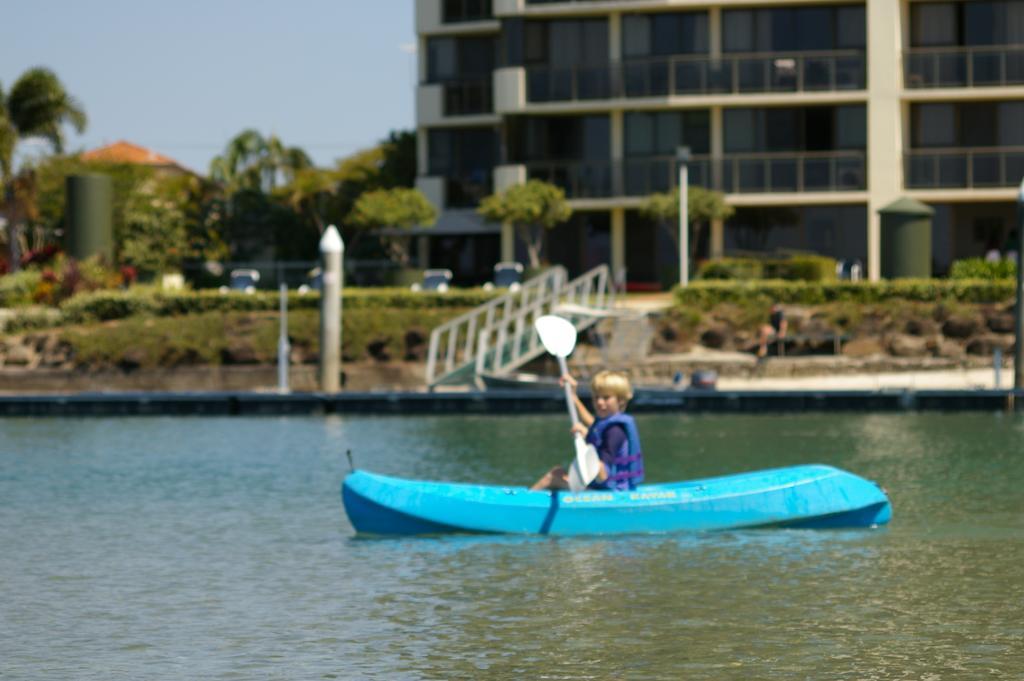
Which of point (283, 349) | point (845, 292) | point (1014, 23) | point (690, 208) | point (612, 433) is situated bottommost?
point (612, 433)

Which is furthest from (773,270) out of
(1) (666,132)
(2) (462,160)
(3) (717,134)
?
(2) (462,160)

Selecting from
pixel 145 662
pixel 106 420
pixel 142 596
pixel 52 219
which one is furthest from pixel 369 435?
pixel 52 219

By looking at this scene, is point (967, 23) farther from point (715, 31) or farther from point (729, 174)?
point (729, 174)

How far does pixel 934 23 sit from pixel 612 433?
45502 millimetres

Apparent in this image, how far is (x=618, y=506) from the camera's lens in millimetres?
23469

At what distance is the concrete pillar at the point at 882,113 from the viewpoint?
63844mm

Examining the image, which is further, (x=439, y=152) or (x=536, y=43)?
(x=439, y=152)

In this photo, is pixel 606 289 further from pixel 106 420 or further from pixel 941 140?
pixel 106 420

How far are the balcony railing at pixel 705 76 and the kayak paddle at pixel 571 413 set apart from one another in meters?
41.8

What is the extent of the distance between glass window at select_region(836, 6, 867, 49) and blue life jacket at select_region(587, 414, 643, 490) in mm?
43631

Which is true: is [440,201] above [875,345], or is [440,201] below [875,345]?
above

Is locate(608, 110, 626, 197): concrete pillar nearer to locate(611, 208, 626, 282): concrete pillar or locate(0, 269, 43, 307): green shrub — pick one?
locate(611, 208, 626, 282): concrete pillar

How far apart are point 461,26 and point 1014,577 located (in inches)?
2064

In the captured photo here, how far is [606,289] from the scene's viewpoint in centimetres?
6475
